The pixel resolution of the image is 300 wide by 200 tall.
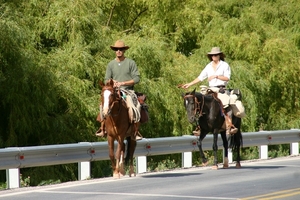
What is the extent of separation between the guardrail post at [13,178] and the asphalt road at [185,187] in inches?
18.5

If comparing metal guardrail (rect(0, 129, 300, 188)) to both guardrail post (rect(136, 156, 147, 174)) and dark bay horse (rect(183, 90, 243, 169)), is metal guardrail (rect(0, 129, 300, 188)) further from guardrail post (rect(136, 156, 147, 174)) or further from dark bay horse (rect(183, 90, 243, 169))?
dark bay horse (rect(183, 90, 243, 169))

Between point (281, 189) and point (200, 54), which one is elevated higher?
point (200, 54)

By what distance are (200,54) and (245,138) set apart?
5.26 metres

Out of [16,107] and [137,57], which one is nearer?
[16,107]

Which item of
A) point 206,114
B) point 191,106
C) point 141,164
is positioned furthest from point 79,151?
point 206,114

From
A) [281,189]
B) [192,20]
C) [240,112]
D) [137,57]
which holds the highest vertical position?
[192,20]

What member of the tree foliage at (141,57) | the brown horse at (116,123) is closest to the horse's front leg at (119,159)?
the brown horse at (116,123)

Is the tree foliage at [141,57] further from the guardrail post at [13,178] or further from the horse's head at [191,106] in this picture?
the guardrail post at [13,178]

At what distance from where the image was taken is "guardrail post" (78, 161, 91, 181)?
51.1ft

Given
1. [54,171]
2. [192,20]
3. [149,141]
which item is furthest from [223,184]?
[192,20]

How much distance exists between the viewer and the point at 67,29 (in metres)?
20.4

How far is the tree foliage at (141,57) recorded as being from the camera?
18.2 meters

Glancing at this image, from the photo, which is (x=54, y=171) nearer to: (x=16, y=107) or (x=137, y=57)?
(x=16, y=107)

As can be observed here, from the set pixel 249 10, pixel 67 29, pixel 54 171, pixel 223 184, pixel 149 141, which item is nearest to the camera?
pixel 223 184
